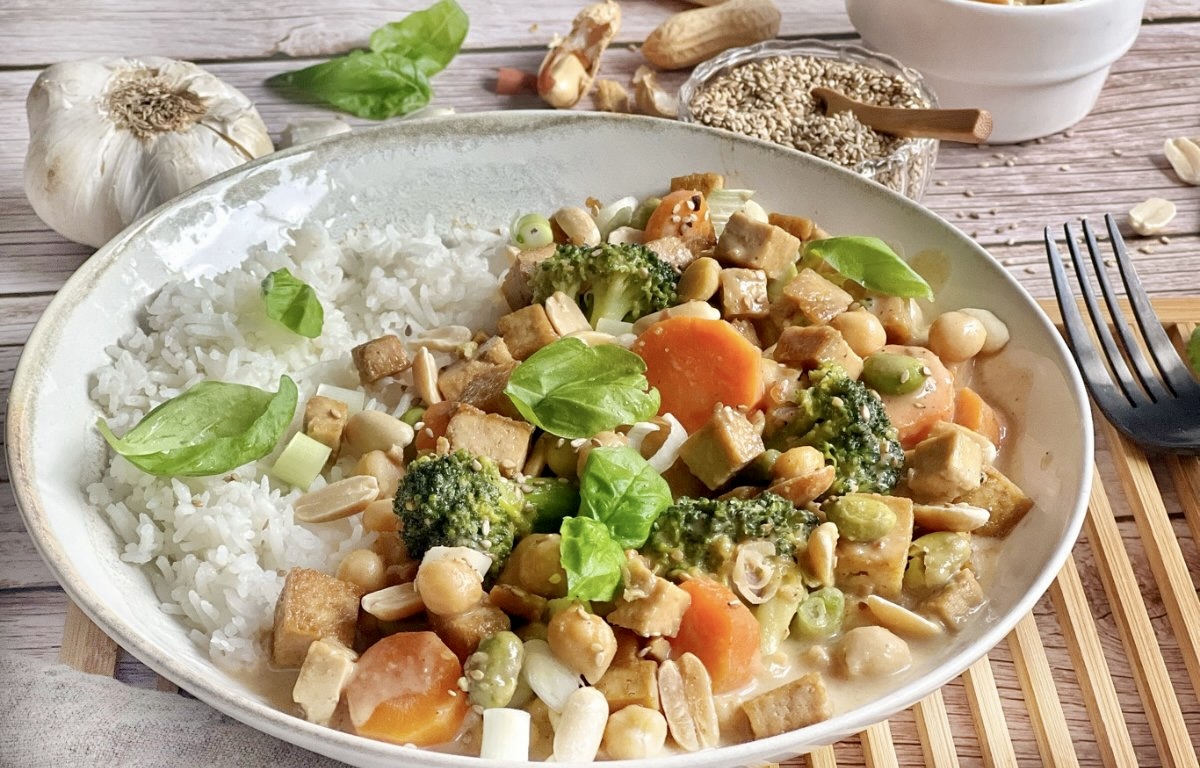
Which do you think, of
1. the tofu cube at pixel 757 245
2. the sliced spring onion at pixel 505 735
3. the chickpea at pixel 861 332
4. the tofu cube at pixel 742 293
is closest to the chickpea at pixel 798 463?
the chickpea at pixel 861 332

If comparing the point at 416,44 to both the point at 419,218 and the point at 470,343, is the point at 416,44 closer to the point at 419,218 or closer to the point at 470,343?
the point at 419,218

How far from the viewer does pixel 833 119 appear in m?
3.68

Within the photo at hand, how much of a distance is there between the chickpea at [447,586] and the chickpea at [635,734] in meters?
0.34

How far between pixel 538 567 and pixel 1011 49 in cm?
254

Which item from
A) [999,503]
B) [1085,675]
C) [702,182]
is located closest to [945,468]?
[999,503]

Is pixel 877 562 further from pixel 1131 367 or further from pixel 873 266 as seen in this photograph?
pixel 1131 367

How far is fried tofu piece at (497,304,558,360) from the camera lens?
2715mm

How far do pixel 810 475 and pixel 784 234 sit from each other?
748 mm

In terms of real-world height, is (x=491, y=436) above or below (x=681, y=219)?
below

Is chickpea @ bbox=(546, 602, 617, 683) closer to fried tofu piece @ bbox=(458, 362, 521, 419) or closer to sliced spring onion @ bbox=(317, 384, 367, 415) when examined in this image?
fried tofu piece @ bbox=(458, 362, 521, 419)

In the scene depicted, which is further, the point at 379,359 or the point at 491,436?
the point at 379,359

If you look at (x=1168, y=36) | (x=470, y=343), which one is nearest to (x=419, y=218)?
(x=470, y=343)

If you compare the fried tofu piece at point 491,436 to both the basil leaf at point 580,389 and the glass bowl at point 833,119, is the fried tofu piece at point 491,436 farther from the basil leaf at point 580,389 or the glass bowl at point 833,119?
the glass bowl at point 833,119

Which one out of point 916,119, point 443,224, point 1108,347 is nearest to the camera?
point 1108,347
